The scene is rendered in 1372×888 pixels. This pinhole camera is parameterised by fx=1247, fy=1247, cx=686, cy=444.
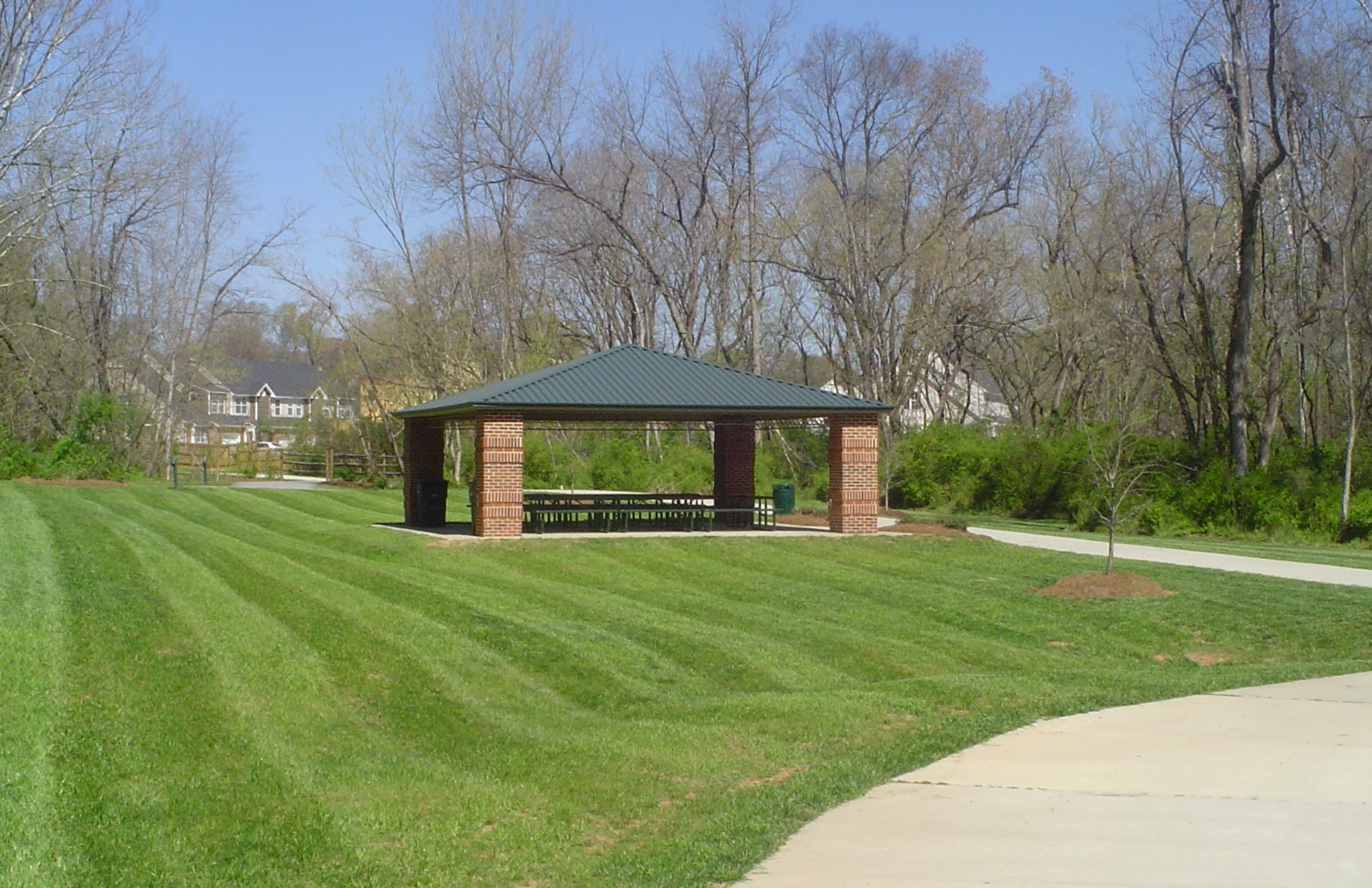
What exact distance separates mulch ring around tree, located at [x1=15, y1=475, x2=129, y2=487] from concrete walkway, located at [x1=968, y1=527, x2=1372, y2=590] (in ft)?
79.1

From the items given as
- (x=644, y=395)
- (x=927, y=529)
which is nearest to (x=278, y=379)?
(x=644, y=395)

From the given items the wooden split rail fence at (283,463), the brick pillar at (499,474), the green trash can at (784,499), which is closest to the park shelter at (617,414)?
the brick pillar at (499,474)

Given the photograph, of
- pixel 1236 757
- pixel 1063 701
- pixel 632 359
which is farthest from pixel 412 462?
pixel 1236 757

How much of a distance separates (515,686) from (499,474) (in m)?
10.7

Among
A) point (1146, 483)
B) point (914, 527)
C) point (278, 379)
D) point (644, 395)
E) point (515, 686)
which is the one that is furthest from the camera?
point (278, 379)

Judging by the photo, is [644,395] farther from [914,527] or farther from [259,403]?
[259,403]

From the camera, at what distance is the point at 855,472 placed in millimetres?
22625

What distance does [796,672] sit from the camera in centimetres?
1139

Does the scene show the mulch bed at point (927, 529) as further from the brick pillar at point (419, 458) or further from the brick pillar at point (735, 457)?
the brick pillar at point (419, 458)

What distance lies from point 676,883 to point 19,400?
40769 millimetres

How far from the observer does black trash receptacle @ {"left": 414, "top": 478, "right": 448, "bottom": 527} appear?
2394cm

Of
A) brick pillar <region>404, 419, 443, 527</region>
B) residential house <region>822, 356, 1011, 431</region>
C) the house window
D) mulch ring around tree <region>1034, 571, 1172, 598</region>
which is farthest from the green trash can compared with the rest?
the house window

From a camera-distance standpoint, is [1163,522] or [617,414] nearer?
[617,414]

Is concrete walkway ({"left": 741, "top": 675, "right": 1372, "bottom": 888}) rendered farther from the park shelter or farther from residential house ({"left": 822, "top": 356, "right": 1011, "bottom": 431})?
residential house ({"left": 822, "top": 356, "right": 1011, "bottom": 431})
